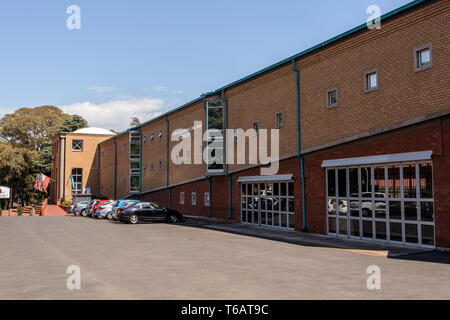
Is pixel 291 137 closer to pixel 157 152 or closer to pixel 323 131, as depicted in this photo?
pixel 323 131

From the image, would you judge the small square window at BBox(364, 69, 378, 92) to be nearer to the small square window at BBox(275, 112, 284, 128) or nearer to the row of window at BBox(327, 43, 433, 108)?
the row of window at BBox(327, 43, 433, 108)

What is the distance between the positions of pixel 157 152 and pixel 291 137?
21.1 m

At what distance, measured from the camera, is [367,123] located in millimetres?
16828

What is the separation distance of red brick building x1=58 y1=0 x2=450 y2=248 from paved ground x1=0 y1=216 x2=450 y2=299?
6.82 feet

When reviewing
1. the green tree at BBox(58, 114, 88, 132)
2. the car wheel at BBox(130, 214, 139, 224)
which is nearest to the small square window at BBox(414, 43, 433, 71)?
the car wheel at BBox(130, 214, 139, 224)

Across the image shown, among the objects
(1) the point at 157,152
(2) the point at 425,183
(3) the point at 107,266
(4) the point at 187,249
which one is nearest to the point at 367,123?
(2) the point at 425,183

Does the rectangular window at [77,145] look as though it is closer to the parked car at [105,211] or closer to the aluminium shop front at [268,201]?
the parked car at [105,211]

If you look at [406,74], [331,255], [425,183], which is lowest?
[331,255]

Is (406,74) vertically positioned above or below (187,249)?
above

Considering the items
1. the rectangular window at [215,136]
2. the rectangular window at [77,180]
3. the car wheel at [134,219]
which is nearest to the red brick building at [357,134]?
the rectangular window at [215,136]

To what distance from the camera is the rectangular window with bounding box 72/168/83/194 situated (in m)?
58.7

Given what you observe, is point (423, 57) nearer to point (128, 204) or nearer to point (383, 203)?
point (383, 203)

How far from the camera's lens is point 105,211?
34.2m

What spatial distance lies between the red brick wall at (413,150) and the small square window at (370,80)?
1969mm
